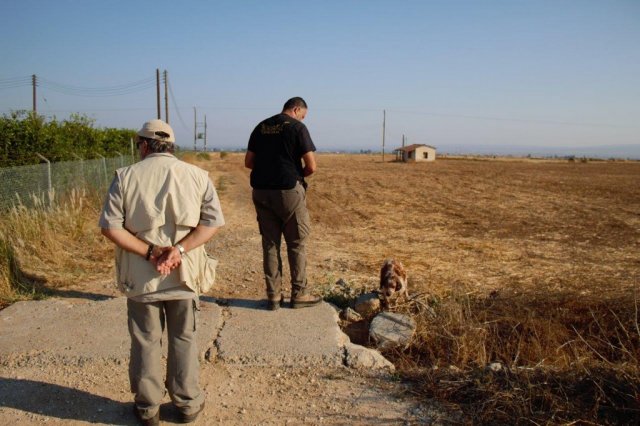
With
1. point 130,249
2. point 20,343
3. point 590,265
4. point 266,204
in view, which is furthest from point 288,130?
point 590,265

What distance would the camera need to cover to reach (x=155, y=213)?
2.88 m

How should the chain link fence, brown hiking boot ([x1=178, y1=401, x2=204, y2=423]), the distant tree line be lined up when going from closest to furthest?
brown hiking boot ([x1=178, y1=401, x2=204, y2=423]) → the chain link fence → the distant tree line

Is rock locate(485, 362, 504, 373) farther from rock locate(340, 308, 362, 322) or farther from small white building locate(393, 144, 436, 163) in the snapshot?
small white building locate(393, 144, 436, 163)

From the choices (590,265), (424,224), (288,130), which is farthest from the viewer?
(424,224)

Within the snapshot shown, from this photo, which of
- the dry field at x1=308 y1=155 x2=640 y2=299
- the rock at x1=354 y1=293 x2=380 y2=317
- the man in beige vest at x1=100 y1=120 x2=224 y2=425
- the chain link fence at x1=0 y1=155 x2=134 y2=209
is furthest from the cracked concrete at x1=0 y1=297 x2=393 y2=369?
the chain link fence at x1=0 y1=155 x2=134 y2=209

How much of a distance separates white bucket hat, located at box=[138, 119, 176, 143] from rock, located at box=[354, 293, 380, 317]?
2.84 meters

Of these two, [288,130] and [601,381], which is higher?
[288,130]

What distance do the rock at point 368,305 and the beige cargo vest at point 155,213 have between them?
2474mm

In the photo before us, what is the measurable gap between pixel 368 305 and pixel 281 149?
5.90 ft

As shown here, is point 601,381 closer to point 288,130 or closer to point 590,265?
point 288,130

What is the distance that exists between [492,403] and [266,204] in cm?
257

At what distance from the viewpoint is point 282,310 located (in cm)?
487

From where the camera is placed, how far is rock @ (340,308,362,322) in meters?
4.96

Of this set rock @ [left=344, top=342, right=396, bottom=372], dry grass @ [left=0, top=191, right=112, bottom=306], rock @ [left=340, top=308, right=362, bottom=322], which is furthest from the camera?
dry grass @ [left=0, top=191, right=112, bottom=306]
